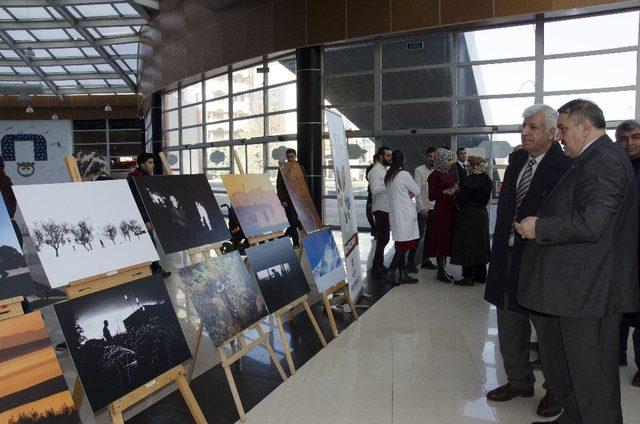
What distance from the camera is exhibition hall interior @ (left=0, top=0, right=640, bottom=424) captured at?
198 centimetres

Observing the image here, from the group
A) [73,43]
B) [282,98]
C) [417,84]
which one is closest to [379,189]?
[417,84]

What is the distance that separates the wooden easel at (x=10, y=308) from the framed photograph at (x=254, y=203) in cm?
169

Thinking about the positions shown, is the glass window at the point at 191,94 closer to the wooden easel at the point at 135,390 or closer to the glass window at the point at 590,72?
the glass window at the point at 590,72

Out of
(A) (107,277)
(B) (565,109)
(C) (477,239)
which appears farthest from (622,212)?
(C) (477,239)

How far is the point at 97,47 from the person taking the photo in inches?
655

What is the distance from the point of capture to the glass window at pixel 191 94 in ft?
43.3

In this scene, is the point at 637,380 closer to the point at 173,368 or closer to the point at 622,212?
the point at 622,212

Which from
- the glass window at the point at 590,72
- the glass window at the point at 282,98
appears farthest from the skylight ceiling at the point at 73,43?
the glass window at the point at 590,72

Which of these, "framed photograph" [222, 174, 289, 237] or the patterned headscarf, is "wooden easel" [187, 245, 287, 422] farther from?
the patterned headscarf

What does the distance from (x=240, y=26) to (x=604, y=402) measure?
10130 mm

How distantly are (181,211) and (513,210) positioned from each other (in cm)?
191

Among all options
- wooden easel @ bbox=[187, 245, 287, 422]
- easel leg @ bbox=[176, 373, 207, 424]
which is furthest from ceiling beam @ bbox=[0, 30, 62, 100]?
easel leg @ bbox=[176, 373, 207, 424]

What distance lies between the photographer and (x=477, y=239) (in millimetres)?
5148

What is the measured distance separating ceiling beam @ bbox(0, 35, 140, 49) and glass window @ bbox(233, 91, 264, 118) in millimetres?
6516
